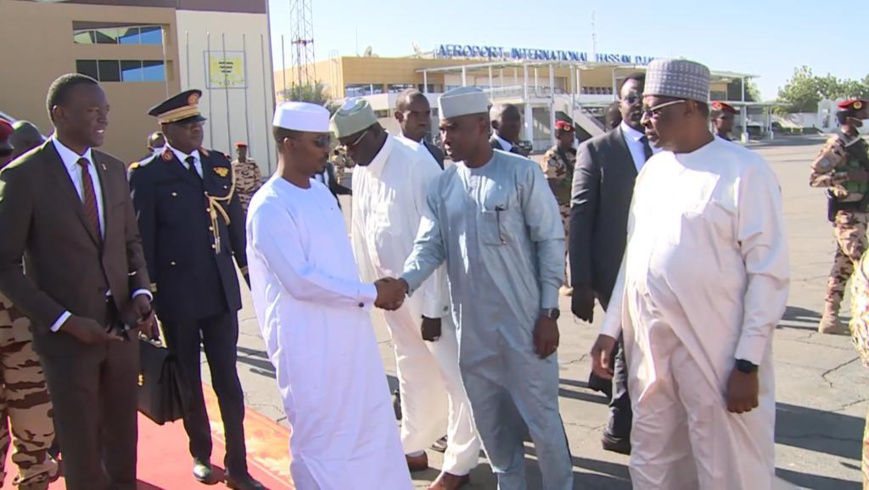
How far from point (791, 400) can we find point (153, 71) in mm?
41696

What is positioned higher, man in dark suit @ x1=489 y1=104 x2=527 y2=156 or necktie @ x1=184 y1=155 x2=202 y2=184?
man in dark suit @ x1=489 y1=104 x2=527 y2=156

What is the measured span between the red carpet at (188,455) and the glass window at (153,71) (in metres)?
39.5

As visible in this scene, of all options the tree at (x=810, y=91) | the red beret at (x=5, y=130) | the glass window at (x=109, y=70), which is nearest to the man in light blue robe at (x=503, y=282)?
the red beret at (x=5, y=130)

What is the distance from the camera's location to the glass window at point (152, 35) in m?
42.0

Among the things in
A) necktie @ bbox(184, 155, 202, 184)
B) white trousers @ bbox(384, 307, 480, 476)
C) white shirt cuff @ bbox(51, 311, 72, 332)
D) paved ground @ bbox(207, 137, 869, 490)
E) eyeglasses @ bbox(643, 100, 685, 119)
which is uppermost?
eyeglasses @ bbox(643, 100, 685, 119)

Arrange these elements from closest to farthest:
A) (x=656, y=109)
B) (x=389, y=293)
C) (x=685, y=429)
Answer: (x=656, y=109)
(x=685, y=429)
(x=389, y=293)

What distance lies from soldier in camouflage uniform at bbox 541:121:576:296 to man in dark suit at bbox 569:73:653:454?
4651mm

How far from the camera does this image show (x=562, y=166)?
30.5 feet

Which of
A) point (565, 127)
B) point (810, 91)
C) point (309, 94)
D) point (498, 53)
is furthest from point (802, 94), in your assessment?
point (565, 127)

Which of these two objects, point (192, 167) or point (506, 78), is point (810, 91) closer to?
point (506, 78)

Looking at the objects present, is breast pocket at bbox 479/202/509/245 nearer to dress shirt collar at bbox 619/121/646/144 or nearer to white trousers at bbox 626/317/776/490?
white trousers at bbox 626/317/776/490

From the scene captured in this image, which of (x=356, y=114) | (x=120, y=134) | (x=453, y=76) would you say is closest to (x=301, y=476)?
(x=356, y=114)

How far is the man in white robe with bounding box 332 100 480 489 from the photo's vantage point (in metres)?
4.18

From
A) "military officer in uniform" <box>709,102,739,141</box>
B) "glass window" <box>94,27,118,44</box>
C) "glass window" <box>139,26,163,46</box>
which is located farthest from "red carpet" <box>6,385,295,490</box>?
"glass window" <box>94,27,118,44</box>
